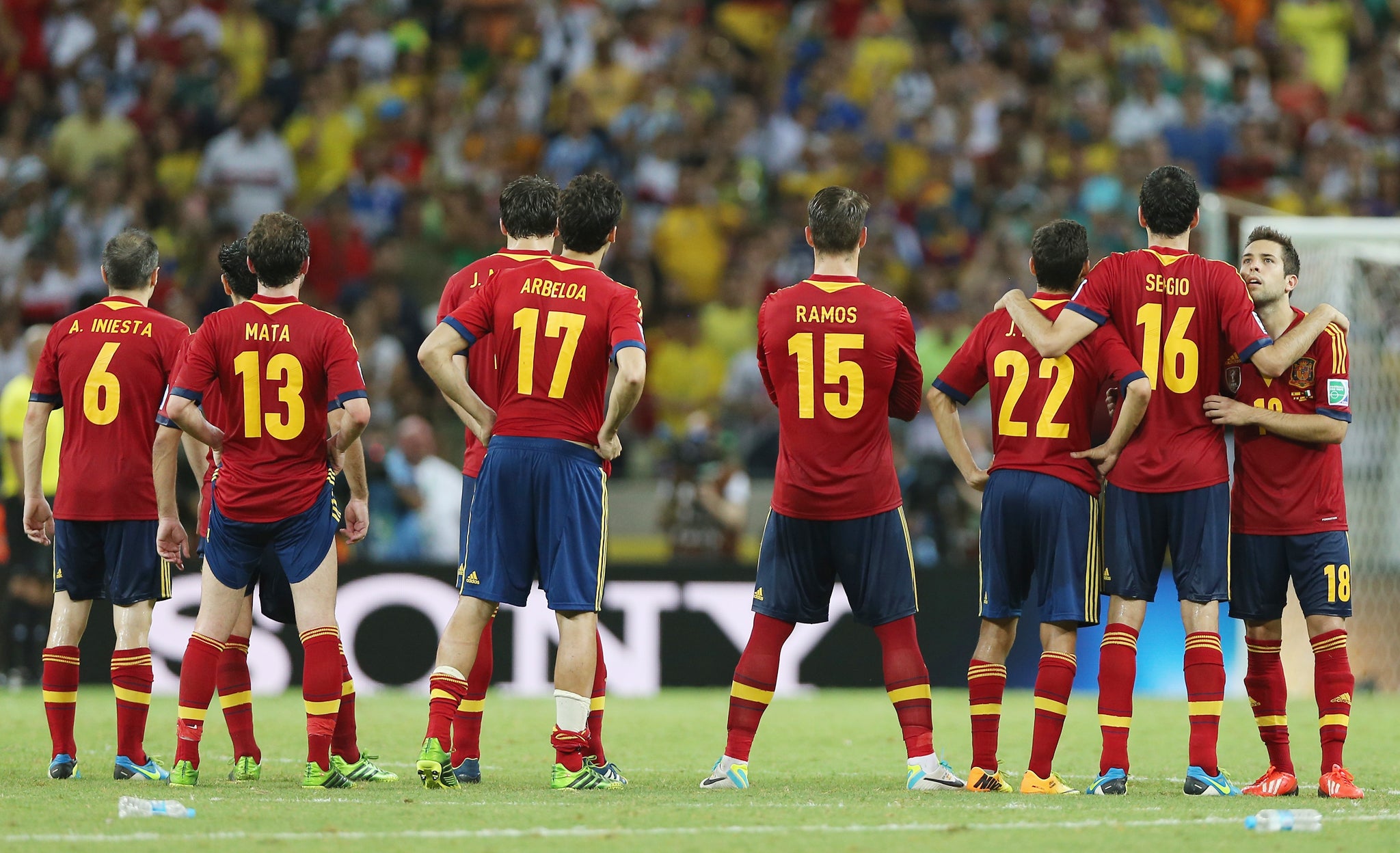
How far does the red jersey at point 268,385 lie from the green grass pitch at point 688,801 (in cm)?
119

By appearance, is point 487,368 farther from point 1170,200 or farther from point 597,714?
point 1170,200

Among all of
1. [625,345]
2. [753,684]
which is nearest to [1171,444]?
[753,684]

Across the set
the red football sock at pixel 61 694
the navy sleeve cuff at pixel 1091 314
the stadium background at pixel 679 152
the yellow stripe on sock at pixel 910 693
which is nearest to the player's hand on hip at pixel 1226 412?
the navy sleeve cuff at pixel 1091 314

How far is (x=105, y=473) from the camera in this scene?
736cm

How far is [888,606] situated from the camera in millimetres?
6961

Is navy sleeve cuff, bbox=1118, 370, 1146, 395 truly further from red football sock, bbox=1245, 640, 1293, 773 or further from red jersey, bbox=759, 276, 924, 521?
red football sock, bbox=1245, 640, 1293, 773

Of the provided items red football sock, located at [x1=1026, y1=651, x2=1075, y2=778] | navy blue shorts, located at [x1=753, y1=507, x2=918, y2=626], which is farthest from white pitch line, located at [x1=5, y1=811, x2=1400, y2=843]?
navy blue shorts, located at [x1=753, y1=507, x2=918, y2=626]

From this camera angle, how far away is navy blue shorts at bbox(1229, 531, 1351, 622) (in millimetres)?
7000

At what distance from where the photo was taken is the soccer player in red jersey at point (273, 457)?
6844mm

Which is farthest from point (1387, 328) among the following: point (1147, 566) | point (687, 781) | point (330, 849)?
point (330, 849)

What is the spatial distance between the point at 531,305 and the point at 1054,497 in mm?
2261

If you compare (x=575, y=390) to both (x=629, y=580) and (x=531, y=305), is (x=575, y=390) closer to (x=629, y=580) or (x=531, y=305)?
(x=531, y=305)

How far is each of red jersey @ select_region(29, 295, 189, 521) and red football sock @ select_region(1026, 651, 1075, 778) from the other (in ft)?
12.8

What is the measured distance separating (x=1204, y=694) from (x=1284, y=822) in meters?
1.10
